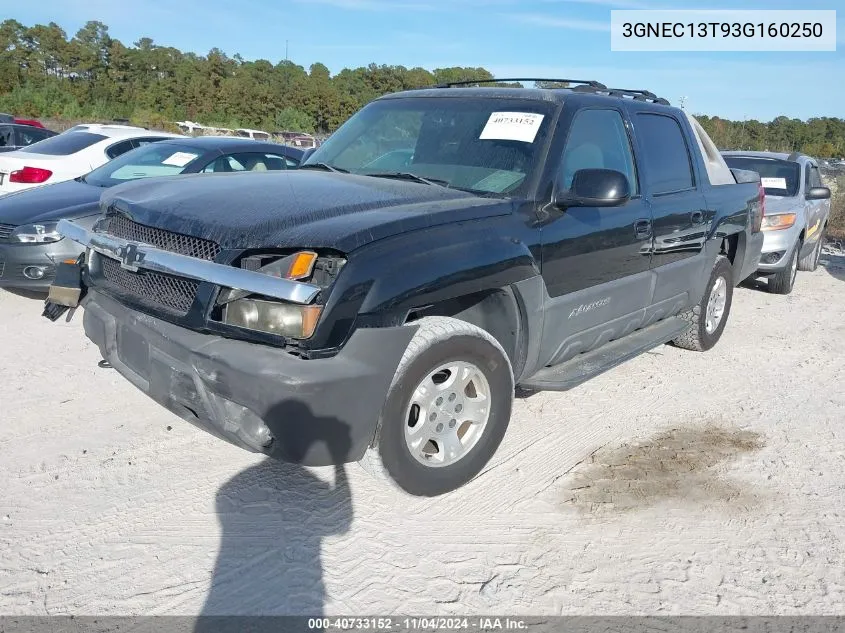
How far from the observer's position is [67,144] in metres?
8.30

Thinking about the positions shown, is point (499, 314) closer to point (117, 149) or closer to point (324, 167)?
point (324, 167)

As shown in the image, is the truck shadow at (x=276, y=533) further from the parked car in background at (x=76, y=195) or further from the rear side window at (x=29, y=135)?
the rear side window at (x=29, y=135)

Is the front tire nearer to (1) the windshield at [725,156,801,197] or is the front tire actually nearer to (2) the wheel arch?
(2) the wheel arch

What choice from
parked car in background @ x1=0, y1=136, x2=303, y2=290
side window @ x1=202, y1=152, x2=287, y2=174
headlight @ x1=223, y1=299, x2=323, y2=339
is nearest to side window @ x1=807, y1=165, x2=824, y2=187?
parked car in background @ x1=0, y1=136, x2=303, y2=290

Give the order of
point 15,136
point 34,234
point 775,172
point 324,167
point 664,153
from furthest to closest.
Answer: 1. point 15,136
2. point 775,172
3. point 34,234
4. point 664,153
5. point 324,167

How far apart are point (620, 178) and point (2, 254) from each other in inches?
196

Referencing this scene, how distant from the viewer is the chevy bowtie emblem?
3.03 metres

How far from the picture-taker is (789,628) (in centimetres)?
254

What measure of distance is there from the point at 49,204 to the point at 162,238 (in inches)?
145

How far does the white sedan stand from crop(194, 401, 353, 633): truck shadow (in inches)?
226

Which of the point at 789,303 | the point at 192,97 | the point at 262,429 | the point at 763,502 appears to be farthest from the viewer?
the point at 192,97

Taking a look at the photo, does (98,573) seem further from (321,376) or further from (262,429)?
Result: (321,376)

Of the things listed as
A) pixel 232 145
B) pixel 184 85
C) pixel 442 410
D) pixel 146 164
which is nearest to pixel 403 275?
pixel 442 410

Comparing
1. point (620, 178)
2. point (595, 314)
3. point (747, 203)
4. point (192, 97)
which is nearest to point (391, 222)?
point (620, 178)
